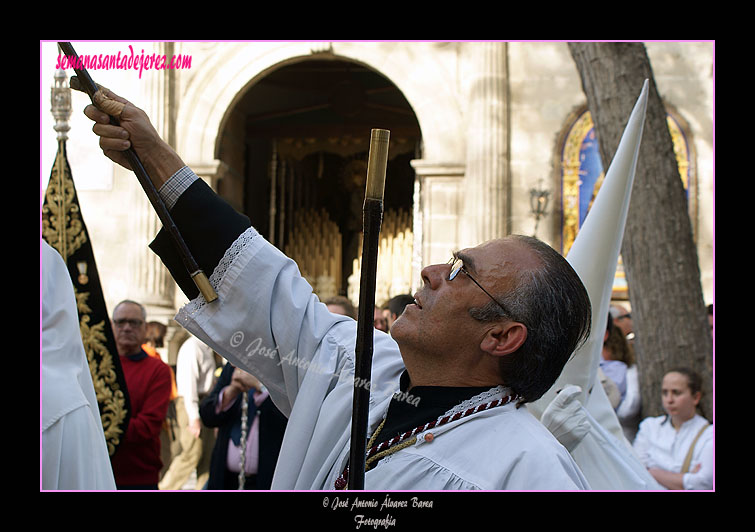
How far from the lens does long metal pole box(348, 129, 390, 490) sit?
136cm

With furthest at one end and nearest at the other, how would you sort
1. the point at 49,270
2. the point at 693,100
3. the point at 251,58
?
the point at 251,58 → the point at 693,100 → the point at 49,270

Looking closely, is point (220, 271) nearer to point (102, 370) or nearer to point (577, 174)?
point (102, 370)

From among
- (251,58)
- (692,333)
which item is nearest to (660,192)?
(692,333)

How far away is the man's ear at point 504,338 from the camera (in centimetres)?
195

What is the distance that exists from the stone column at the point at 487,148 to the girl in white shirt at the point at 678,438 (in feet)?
18.7

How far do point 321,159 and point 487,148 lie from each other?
175 inches

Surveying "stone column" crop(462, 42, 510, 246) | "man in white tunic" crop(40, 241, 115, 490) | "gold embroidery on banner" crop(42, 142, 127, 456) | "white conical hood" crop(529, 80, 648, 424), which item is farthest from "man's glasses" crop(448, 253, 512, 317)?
"stone column" crop(462, 42, 510, 246)

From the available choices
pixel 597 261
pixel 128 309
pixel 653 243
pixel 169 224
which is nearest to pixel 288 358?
pixel 169 224

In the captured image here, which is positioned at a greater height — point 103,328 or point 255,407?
point 103,328

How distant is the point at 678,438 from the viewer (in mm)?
4531

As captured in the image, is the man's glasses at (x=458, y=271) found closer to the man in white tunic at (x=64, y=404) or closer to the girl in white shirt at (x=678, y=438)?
the man in white tunic at (x=64, y=404)

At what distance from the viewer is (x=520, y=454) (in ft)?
5.79
